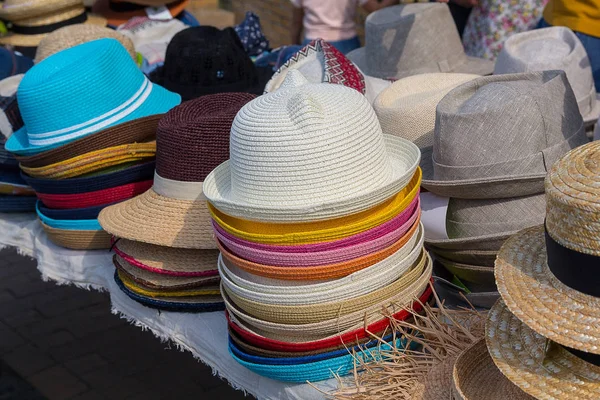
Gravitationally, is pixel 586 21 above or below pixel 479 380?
above

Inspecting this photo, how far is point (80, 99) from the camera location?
2627mm

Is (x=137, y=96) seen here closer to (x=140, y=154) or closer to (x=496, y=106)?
(x=140, y=154)

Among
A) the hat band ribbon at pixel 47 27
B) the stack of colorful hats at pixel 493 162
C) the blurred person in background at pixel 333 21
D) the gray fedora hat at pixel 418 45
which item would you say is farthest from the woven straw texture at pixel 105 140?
the hat band ribbon at pixel 47 27

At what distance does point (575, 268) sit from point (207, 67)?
6.69 ft

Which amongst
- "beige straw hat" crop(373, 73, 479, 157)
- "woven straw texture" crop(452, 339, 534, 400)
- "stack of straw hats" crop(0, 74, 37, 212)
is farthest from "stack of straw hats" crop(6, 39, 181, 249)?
"woven straw texture" crop(452, 339, 534, 400)

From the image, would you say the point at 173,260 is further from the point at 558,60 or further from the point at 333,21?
the point at 333,21

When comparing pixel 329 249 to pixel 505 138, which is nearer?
pixel 329 249

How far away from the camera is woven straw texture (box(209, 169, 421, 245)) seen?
5.60 ft

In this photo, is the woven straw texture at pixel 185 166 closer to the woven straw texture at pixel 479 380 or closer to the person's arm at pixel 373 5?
the woven straw texture at pixel 479 380

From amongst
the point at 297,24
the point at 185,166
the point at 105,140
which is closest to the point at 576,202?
the point at 185,166

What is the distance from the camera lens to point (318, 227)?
5.62 feet

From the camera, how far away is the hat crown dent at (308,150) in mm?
1688

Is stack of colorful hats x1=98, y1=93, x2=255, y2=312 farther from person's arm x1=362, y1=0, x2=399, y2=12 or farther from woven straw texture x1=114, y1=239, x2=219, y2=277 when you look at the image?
person's arm x1=362, y1=0, x2=399, y2=12

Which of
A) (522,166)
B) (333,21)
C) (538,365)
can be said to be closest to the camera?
(538,365)
